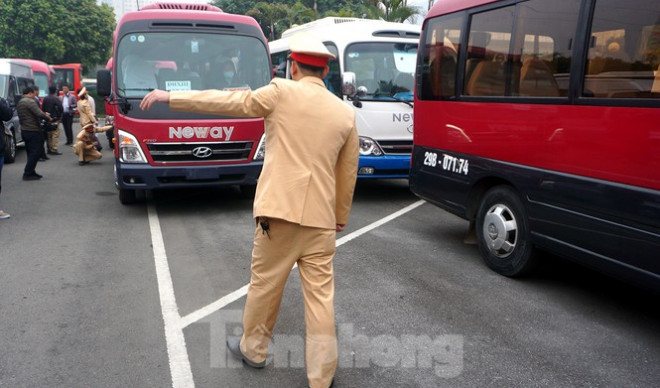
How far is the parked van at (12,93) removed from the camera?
13477 millimetres

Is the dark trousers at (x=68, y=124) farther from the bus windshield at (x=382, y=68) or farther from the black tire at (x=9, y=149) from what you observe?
the bus windshield at (x=382, y=68)

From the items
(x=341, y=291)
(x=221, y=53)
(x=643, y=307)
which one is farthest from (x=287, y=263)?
→ (x=221, y=53)

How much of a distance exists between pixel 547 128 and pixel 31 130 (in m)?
9.75

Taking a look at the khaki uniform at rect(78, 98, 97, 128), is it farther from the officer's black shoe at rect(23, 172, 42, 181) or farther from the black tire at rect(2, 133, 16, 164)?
the officer's black shoe at rect(23, 172, 42, 181)

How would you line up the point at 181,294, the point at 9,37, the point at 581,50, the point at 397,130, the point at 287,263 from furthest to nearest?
1. the point at 9,37
2. the point at 397,130
3. the point at 181,294
4. the point at 581,50
5. the point at 287,263

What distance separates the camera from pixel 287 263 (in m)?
3.28

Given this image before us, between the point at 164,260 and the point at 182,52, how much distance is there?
11.1 feet

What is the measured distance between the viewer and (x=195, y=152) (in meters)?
7.62

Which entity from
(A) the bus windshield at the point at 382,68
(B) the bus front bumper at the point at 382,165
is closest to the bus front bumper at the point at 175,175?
(B) the bus front bumper at the point at 382,165

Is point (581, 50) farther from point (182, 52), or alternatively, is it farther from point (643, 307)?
point (182, 52)

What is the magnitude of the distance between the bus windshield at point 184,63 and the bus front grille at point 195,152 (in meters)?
0.79

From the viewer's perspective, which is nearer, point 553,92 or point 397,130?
point 553,92

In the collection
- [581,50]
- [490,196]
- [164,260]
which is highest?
[581,50]

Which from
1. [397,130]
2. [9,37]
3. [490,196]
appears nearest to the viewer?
[490,196]
